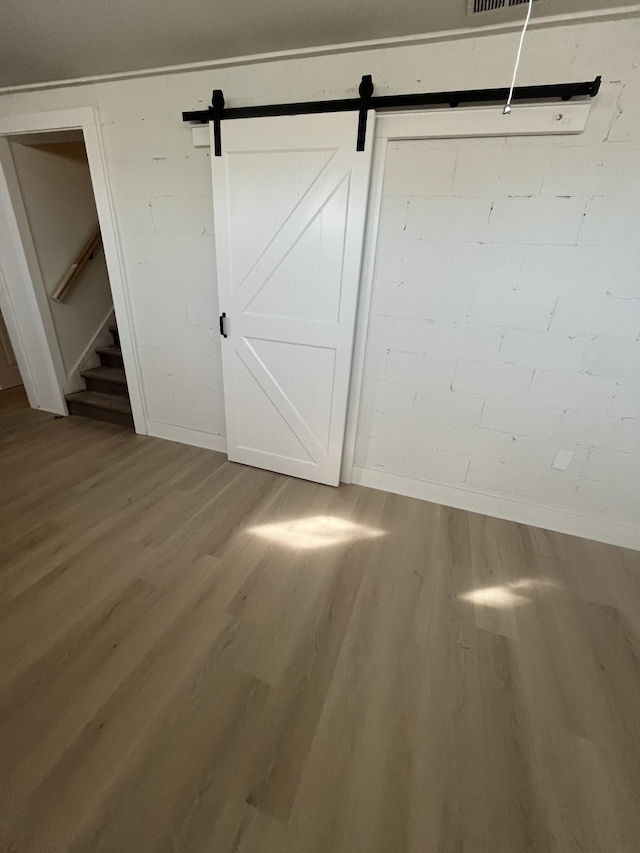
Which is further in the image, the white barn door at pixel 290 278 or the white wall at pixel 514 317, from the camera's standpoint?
the white barn door at pixel 290 278

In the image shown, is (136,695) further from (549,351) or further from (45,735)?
(549,351)

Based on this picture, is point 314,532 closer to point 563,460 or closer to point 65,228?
point 563,460

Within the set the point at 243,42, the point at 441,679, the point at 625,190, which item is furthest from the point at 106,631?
the point at 625,190

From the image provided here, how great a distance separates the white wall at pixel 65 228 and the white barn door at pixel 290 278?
190 centimetres

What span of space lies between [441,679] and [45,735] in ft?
4.64


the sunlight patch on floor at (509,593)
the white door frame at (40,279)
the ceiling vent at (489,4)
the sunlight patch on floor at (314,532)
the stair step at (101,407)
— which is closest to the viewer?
the ceiling vent at (489,4)

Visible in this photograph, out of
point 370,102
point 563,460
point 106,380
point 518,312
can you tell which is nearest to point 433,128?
point 370,102

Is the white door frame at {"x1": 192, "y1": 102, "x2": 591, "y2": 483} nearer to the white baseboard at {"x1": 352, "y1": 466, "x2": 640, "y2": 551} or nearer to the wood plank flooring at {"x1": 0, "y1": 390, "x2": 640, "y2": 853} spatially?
the white baseboard at {"x1": 352, "y1": 466, "x2": 640, "y2": 551}

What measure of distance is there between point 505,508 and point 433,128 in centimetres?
217

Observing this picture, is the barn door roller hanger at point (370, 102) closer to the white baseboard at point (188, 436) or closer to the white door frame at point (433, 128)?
the white door frame at point (433, 128)

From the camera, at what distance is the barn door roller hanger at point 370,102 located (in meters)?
1.55

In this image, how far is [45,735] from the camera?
120 cm

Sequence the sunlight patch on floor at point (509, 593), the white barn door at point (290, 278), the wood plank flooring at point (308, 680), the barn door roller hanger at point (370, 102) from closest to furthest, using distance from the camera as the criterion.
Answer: the wood plank flooring at point (308, 680)
the barn door roller hanger at point (370, 102)
the sunlight patch on floor at point (509, 593)
the white barn door at point (290, 278)

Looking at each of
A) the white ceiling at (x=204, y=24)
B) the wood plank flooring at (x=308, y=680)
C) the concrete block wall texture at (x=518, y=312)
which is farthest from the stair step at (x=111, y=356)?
the concrete block wall texture at (x=518, y=312)
